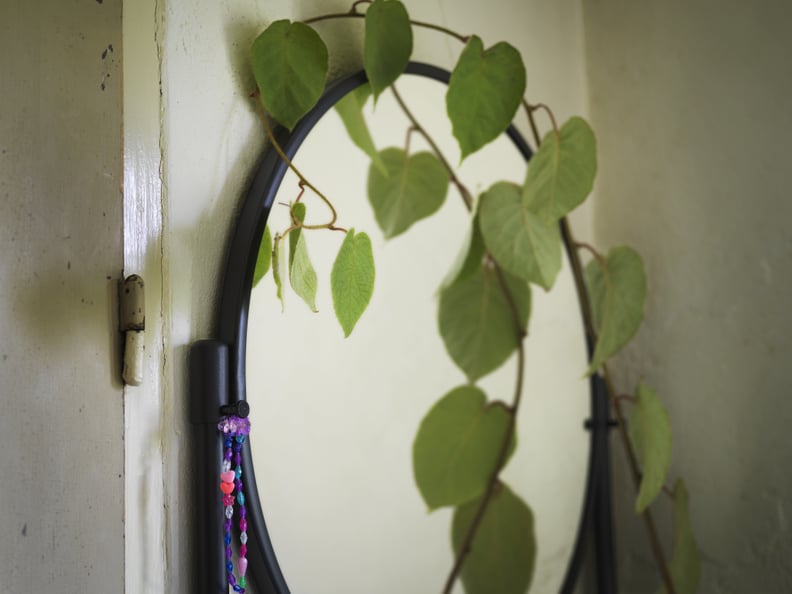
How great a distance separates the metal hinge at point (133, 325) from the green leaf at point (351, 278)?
0.14 metres

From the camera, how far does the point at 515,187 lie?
712 mm

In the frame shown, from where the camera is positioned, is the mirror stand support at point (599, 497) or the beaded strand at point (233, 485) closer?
the beaded strand at point (233, 485)

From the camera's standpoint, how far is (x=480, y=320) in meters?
0.73

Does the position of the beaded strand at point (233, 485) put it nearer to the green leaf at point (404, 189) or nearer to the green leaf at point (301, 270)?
the green leaf at point (301, 270)

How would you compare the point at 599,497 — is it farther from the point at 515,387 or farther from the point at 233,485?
the point at 233,485

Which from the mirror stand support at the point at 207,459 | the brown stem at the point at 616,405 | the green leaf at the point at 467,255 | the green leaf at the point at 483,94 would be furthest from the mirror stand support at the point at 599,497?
the mirror stand support at the point at 207,459

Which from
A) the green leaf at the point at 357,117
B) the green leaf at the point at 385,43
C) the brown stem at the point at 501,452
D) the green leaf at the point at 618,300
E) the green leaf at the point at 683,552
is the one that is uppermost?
the green leaf at the point at 385,43

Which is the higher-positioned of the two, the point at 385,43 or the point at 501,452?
the point at 385,43

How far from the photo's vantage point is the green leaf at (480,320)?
0.71 metres

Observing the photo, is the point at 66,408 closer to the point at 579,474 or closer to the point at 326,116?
the point at 326,116

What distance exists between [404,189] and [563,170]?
0.48 feet

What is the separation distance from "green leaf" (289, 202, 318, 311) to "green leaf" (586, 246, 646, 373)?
0.37 meters

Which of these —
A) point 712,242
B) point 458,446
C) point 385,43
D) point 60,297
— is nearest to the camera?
point 60,297

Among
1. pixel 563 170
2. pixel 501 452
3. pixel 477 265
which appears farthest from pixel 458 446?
pixel 563 170
